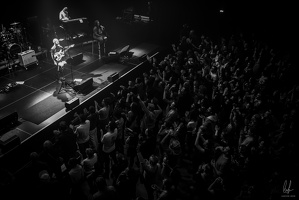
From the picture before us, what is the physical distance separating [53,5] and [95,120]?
928 centimetres

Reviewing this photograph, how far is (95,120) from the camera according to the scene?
5488 millimetres

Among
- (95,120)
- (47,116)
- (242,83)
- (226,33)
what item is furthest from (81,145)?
(226,33)

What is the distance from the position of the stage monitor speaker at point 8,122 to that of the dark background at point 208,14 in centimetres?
677

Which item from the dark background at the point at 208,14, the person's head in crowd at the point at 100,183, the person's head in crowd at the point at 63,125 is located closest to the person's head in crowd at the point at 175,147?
the person's head in crowd at the point at 100,183

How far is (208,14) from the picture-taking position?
14281mm

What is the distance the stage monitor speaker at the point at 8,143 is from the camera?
17.3ft

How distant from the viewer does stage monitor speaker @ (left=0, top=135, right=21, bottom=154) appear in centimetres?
528

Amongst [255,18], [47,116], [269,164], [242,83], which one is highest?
[255,18]

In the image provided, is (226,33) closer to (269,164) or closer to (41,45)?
(41,45)

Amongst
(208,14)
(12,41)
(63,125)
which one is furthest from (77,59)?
(208,14)

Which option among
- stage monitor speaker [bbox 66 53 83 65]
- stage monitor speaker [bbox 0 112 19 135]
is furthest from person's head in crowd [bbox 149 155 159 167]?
stage monitor speaker [bbox 66 53 83 65]

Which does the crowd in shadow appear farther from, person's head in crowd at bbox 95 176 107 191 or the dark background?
the dark background

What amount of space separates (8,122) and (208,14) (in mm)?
11832

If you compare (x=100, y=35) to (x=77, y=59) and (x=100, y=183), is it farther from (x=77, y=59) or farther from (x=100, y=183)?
(x=100, y=183)
